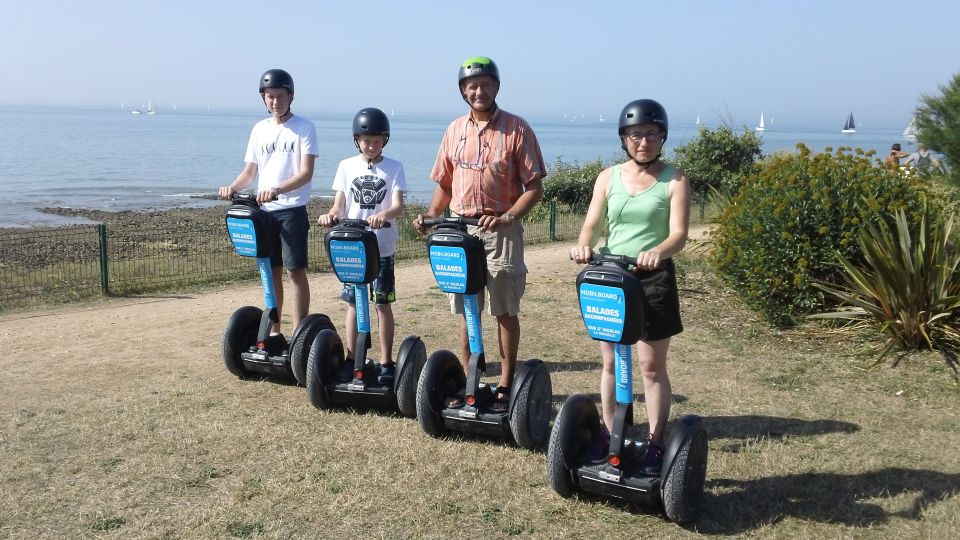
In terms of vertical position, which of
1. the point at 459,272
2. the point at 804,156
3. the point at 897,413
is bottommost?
the point at 897,413

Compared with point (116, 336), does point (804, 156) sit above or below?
above

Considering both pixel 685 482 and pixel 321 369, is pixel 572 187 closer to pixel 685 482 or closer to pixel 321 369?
pixel 321 369

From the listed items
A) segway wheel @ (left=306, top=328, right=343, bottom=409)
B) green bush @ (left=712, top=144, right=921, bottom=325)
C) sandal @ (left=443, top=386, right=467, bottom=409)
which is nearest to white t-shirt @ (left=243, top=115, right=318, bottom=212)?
segway wheel @ (left=306, top=328, right=343, bottom=409)

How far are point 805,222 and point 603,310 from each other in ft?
15.1

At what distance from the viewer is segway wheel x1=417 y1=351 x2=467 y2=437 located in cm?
500

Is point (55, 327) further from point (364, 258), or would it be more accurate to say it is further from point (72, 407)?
point (364, 258)

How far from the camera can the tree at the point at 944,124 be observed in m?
8.34

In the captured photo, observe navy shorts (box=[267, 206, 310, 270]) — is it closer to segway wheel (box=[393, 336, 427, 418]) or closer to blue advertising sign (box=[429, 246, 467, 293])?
segway wheel (box=[393, 336, 427, 418])

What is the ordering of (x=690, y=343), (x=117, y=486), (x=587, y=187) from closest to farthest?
(x=117, y=486)
(x=690, y=343)
(x=587, y=187)

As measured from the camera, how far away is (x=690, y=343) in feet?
25.6

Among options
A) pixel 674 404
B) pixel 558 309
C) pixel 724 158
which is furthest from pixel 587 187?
pixel 674 404

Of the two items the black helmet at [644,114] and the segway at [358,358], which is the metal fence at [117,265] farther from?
the black helmet at [644,114]

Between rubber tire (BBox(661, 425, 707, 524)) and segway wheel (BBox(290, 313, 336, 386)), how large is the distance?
271 centimetres

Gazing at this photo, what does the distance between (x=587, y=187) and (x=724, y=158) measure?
3.59 metres
